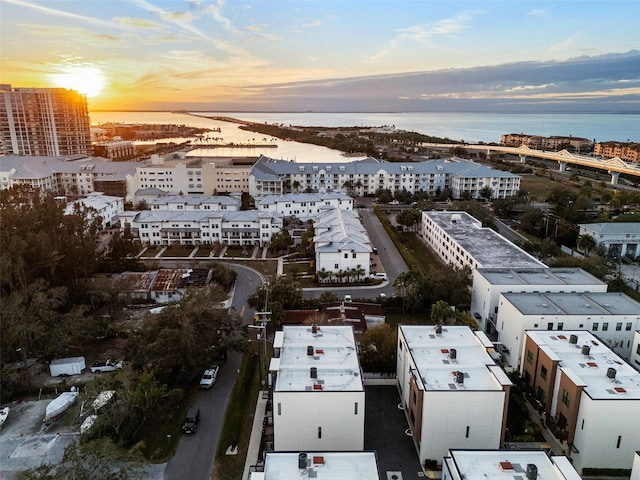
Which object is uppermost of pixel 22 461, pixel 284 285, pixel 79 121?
pixel 79 121

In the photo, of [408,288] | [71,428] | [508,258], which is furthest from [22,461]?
[508,258]

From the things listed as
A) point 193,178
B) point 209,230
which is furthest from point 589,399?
point 193,178

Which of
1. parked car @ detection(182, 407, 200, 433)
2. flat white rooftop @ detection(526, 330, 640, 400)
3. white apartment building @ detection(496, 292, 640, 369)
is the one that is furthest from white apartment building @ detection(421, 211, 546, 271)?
parked car @ detection(182, 407, 200, 433)

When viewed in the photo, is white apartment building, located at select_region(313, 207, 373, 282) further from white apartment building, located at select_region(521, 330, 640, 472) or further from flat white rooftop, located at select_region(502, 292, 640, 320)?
white apartment building, located at select_region(521, 330, 640, 472)

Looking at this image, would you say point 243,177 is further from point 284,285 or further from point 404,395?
point 404,395

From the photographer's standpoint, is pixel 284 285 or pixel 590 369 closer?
pixel 590 369
